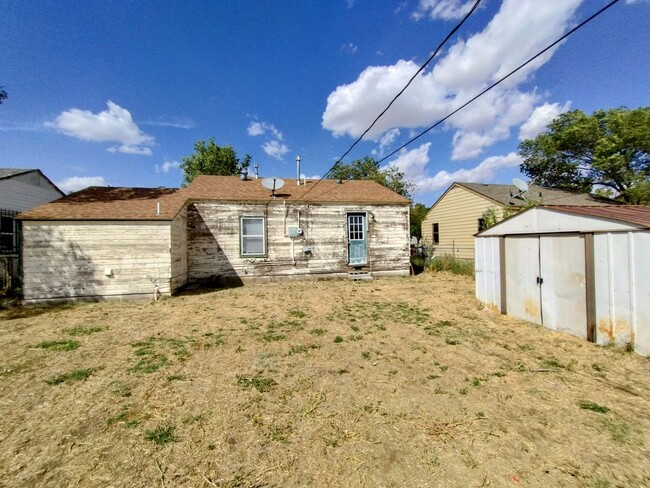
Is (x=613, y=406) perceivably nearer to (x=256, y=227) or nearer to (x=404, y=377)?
(x=404, y=377)

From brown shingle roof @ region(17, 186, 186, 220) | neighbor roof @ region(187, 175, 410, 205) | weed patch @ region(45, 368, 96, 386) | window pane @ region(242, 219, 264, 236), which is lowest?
weed patch @ region(45, 368, 96, 386)

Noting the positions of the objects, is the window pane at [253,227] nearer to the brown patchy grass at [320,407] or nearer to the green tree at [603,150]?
the brown patchy grass at [320,407]

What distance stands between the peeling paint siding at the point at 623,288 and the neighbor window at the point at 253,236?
1050 cm

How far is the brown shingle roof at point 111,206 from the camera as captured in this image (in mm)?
8758

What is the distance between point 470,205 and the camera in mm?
17922

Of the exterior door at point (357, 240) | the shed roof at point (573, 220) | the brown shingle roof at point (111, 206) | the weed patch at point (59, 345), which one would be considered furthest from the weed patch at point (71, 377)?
the exterior door at point (357, 240)

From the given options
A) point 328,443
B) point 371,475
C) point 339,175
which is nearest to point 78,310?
point 328,443

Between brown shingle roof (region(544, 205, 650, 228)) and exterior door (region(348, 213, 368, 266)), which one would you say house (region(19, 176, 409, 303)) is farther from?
brown shingle roof (region(544, 205, 650, 228))

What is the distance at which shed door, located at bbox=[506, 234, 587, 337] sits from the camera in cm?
542

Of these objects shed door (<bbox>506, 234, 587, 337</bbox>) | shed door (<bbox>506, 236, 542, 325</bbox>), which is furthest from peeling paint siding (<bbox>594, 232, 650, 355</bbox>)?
shed door (<bbox>506, 236, 542, 325</bbox>)

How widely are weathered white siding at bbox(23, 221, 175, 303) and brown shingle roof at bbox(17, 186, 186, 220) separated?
0.23 metres

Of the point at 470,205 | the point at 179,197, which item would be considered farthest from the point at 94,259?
the point at 470,205

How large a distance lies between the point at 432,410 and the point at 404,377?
2.62 feet

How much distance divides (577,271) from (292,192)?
35.1ft
